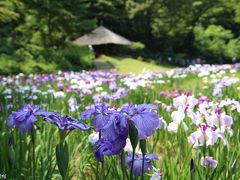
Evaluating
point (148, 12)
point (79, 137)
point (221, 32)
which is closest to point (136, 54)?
point (148, 12)

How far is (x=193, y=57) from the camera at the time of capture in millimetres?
34906

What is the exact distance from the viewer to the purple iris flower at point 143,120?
1.25m

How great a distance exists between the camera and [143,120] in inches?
49.5

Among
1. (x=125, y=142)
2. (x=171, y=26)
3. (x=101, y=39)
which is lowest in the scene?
(x=125, y=142)

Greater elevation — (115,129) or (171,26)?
(171,26)

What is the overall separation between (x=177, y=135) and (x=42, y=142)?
3.50 ft

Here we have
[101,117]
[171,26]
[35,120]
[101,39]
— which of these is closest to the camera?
[101,117]

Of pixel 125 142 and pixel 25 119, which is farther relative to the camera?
pixel 25 119

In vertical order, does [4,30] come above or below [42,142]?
above

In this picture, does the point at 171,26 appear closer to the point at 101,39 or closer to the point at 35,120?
the point at 101,39

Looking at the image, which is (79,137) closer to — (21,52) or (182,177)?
(182,177)

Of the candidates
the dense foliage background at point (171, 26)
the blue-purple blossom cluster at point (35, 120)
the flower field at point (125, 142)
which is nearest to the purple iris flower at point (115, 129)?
the flower field at point (125, 142)

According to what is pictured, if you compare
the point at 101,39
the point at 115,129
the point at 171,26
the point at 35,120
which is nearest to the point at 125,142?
the point at 115,129

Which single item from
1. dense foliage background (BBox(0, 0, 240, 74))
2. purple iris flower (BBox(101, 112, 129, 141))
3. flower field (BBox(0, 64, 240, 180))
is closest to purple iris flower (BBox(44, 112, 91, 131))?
flower field (BBox(0, 64, 240, 180))
